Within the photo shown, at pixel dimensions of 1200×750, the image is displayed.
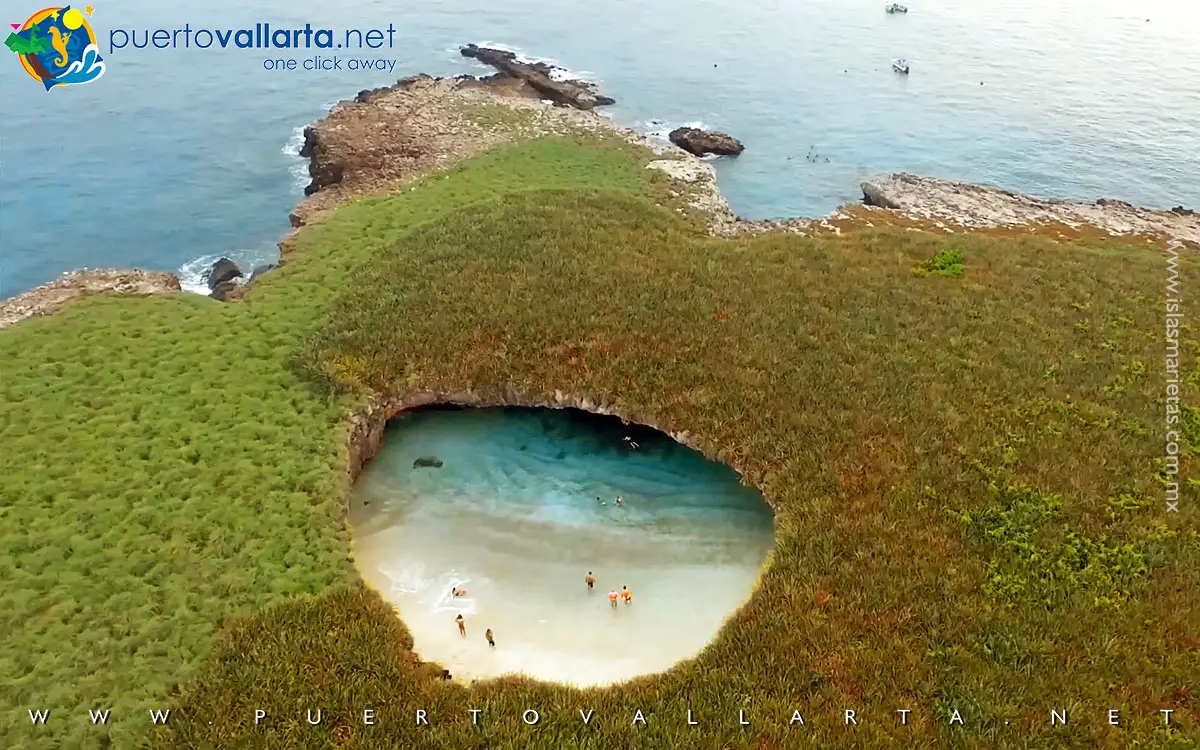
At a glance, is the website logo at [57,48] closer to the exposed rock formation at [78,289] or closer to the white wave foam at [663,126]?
the exposed rock formation at [78,289]

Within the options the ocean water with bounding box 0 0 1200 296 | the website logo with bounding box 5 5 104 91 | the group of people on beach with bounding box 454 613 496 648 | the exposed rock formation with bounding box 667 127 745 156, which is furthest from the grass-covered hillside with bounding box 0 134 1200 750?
the website logo with bounding box 5 5 104 91

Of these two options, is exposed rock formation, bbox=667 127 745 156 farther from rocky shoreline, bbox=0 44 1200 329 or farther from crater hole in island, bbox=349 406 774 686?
crater hole in island, bbox=349 406 774 686

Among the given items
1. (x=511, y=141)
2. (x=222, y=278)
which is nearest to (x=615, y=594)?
(x=222, y=278)

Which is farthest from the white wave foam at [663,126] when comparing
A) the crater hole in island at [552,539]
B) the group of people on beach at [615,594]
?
the group of people on beach at [615,594]

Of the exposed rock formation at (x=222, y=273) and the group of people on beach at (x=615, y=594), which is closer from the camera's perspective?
the group of people on beach at (x=615, y=594)

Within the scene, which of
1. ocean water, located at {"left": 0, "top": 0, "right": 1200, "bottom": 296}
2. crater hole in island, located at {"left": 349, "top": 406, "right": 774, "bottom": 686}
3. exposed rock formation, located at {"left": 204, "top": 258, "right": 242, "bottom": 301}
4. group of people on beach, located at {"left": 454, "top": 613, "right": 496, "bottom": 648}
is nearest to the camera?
group of people on beach, located at {"left": 454, "top": 613, "right": 496, "bottom": 648}

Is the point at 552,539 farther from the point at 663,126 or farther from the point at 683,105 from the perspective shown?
the point at 683,105
